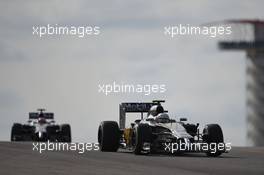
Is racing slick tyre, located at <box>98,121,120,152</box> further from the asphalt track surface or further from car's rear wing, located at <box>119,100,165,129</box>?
the asphalt track surface

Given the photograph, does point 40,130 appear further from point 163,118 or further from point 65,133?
point 163,118

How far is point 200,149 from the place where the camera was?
34.3 m

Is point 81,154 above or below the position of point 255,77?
below

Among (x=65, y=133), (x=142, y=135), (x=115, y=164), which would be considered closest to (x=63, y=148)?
(x=142, y=135)

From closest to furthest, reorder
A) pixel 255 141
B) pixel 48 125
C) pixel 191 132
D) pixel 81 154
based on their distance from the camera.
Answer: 1. pixel 81 154
2. pixel 191 132
3. pixel 48 125
4. pixel 255 141

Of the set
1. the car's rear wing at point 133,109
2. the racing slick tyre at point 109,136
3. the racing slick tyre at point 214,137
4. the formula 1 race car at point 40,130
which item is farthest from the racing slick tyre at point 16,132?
the racing slick tyre at point 214,137

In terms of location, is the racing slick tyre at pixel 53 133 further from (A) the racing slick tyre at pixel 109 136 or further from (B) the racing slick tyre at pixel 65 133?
(A) the racing slick tyre at pixel 109 136

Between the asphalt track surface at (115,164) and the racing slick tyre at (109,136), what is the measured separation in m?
3.51

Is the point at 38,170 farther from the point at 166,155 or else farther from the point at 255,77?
the point at 255,77

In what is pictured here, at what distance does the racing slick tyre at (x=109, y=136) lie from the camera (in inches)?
1442

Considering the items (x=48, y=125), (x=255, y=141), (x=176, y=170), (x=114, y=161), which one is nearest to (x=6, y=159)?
(x=114, y=161)

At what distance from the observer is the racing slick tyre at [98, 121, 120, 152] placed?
120 feet

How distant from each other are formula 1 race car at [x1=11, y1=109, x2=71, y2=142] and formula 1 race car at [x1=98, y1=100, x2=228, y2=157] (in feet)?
72.2

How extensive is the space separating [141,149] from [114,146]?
9.44 ft
